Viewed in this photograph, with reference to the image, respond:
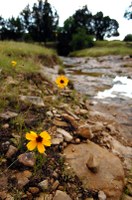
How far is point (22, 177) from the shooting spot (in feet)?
6.10

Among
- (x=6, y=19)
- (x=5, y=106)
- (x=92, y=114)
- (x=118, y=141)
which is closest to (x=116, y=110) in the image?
(x=92, y=114)

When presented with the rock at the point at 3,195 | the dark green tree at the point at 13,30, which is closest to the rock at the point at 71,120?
the rock at the point at 3,195

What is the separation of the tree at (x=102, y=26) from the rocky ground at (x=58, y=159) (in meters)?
61.9

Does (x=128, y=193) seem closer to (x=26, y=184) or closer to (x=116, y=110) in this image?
(x=26, y=184)

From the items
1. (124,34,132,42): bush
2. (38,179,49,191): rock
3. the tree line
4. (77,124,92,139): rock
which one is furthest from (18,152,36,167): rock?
(124,34,132,42): bush

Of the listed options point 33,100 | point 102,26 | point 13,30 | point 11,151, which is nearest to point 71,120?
point 33,100

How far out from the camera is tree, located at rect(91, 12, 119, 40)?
62.2 metres

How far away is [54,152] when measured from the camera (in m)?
2.25

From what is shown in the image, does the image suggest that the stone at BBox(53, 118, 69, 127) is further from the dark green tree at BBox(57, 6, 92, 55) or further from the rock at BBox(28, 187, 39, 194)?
the dark green tree at BBox(57, 6, 92, 55)

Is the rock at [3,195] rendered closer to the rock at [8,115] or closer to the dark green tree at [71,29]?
the rock at [8,115]

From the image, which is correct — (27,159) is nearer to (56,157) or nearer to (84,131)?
(56,157)

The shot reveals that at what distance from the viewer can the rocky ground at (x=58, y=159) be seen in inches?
72.4

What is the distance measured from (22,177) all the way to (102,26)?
212 ft

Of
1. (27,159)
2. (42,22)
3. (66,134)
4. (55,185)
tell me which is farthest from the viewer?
(42,22)
